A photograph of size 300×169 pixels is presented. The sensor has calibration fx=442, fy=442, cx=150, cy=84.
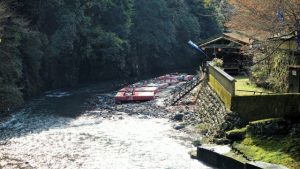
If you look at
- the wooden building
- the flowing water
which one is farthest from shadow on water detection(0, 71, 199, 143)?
the wooden building

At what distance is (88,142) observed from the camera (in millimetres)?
28031

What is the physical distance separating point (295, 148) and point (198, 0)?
70535mm

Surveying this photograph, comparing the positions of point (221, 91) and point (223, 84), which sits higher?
point (223, 84)

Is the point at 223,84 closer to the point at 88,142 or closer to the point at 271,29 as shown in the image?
the point at 271,29

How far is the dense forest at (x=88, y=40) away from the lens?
142 ft

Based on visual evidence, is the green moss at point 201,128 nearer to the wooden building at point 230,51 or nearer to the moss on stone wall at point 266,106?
the moss on stone wall at point 266,106

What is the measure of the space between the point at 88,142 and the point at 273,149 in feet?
39.4

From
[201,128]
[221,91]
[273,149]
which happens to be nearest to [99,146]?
[201,128]

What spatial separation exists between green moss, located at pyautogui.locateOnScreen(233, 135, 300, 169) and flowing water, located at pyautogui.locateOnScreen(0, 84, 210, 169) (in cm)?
252

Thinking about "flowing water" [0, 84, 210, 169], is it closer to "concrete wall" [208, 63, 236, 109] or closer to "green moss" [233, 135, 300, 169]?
"green moss" [233, 135, 300, 169]

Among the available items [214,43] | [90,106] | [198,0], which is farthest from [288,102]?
[198,0]

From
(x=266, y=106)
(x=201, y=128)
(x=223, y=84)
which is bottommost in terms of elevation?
(x=201, y=128)

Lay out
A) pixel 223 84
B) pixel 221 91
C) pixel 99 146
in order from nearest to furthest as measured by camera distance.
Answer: pixel 99 146 < pixel 223 84 < pixel 221 91

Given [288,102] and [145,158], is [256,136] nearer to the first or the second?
[288,102]
